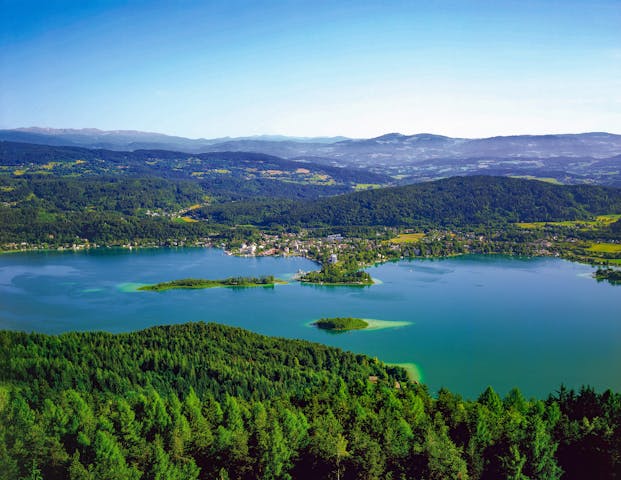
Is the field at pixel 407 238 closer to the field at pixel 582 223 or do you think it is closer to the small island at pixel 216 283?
the field at pixel 582 223

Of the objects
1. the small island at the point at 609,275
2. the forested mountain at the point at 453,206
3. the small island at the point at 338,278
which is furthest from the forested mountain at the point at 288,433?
the forested mountain at the point at 453,206

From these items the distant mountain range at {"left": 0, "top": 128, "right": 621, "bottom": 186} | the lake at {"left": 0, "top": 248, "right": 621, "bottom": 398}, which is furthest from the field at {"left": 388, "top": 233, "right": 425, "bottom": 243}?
the distant mountain range at {"left": 0, "top": 128, "right": 621, "bottom": 186}

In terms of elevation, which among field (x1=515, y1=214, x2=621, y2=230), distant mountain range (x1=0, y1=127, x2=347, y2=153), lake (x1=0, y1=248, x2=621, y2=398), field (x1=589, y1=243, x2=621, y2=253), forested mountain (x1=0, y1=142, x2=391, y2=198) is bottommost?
lake (x1=0, y1=248, x2=621, y2=398)

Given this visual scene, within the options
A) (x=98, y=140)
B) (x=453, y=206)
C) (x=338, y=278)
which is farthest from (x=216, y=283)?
(x=98, y=140)

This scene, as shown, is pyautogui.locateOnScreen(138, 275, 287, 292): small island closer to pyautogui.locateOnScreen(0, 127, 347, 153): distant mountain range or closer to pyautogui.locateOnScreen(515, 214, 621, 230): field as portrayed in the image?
pyautogui.locateOnScreen(515, 214, 621, 230): field

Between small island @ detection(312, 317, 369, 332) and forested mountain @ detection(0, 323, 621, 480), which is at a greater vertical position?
forested mountain @ detection(0, 323, 621, 480)

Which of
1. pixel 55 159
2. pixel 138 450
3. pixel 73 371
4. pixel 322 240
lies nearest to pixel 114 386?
pixel 73 371
